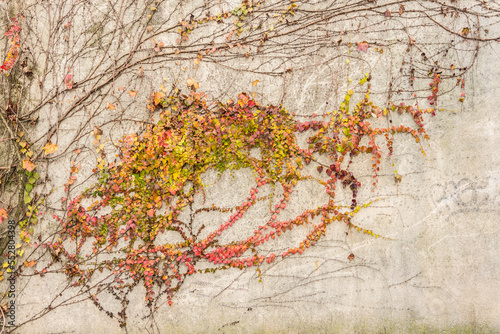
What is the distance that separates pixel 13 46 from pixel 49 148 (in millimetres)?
1267

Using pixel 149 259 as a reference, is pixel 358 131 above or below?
above

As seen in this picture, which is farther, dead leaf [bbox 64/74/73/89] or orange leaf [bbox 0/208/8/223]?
dead leaf [bbox 64/74/73/89]

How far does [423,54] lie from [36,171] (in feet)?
15.3

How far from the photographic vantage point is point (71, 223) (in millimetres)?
3596

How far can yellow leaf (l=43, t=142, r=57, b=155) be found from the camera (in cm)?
362

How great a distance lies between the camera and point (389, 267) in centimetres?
355

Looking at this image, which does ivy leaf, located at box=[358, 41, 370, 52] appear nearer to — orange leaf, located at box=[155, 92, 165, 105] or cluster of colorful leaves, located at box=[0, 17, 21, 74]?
orange leaf, located at box=[155, 92, 165, 105]

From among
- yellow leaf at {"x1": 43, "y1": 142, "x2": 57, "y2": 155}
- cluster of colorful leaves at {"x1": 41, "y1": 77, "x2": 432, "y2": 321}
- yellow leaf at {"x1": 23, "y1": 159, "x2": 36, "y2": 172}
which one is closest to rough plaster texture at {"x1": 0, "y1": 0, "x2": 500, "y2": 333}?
cluster of colorful leaves at {"x1": 41, "y1": 77, "x2": 432, "y2": 321}

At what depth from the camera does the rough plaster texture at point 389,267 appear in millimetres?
3533

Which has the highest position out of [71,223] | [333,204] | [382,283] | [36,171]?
[36,171]

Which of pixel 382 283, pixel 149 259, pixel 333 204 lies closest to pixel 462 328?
pixel 382 283

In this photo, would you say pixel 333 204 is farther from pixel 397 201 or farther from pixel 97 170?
pixel 97 170

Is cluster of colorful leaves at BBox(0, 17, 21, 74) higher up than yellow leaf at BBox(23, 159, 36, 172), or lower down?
higher up

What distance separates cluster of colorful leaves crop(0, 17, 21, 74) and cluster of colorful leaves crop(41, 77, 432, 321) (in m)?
1.63
